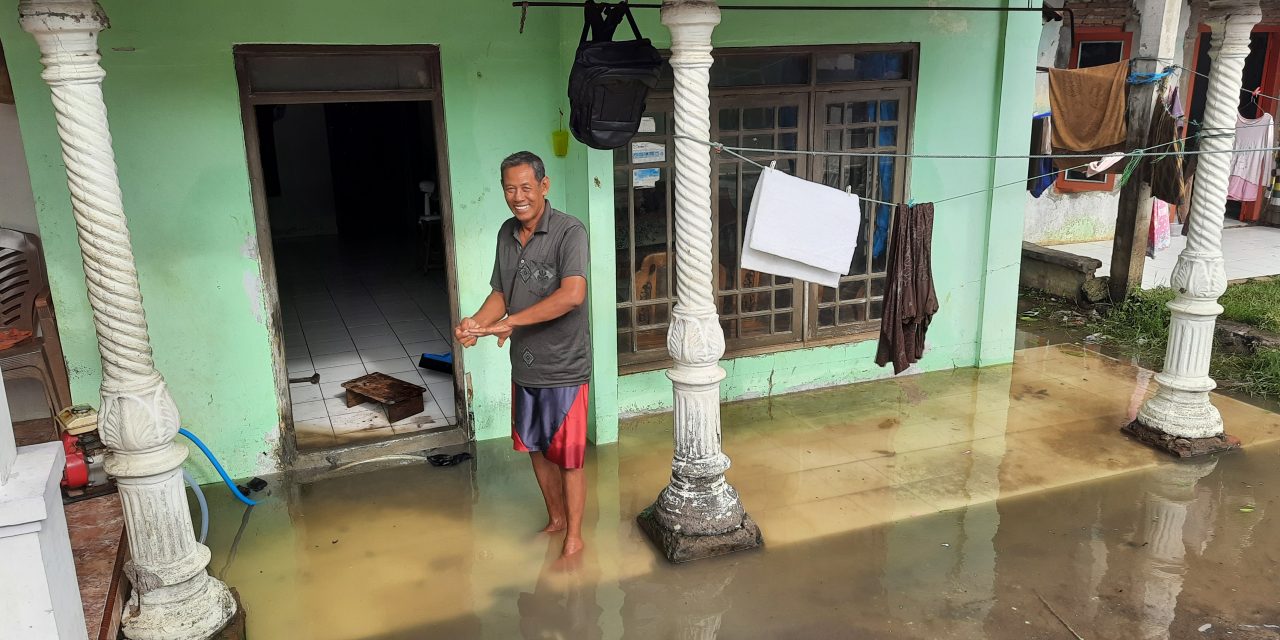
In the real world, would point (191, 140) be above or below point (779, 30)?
below

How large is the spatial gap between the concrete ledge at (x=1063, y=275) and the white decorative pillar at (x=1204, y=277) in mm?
3266

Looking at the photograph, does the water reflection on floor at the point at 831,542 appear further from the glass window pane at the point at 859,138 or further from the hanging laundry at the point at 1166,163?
the glass window pane at the point at 859,138

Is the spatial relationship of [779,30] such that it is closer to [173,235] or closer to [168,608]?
[173,235]

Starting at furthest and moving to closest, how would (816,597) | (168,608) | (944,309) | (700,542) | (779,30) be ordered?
(944,309) → (779,30) → (700,542) → (816,597) → (168,608)

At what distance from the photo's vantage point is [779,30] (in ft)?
20.8

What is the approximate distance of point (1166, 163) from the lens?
23.0 ft

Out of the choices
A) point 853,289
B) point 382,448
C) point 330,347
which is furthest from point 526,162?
point 330,347

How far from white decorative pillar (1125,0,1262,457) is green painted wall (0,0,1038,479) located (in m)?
1.55

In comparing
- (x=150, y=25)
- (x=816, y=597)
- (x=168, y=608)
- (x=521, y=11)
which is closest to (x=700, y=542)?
(x=816, y=597)

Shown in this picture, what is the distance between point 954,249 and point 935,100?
1.20 meters

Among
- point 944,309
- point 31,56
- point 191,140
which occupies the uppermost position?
point 31,56

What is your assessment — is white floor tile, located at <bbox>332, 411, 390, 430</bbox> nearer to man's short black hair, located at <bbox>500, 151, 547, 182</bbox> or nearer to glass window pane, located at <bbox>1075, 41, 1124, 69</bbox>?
man's short black hair, located at <bbox>500, 151, 547, 182</bbox>

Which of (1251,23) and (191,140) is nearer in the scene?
(191,140)

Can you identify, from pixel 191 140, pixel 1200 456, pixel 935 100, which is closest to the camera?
pixel 191 140
